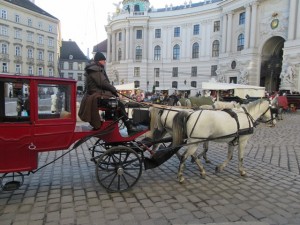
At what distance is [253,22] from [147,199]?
42937mm

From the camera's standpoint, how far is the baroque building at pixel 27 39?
183 ft

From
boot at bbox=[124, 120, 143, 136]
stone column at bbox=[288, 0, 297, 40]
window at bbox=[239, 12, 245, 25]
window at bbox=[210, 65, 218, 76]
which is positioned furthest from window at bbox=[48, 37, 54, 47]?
boot at bbox=[124, 120, 143, 136]

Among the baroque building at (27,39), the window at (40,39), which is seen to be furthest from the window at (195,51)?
the window at (40,39)

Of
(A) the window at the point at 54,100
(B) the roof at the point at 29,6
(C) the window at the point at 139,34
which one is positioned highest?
(B) the roof at the point at 29,6

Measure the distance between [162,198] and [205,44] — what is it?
52.2 metres

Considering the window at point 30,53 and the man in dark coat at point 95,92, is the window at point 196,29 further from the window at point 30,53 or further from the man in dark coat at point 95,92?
the man in dark coat at point 95,92

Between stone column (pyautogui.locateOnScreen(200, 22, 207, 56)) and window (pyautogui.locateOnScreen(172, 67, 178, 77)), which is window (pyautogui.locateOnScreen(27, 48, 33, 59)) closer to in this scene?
window (pyautogui.locateOnScreen(172, 67, 178, 77))

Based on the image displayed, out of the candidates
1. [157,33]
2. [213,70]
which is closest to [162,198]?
[213,70]

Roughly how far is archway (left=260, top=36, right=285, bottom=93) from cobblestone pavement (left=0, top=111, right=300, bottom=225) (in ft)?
123

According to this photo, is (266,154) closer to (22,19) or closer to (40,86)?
(40,86)

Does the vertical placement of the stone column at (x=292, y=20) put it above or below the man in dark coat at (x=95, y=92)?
A: above

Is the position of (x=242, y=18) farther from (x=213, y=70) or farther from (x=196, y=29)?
(x=196, y=29)

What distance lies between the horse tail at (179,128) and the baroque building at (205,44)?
32.8 metres

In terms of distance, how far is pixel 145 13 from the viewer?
58.8m
